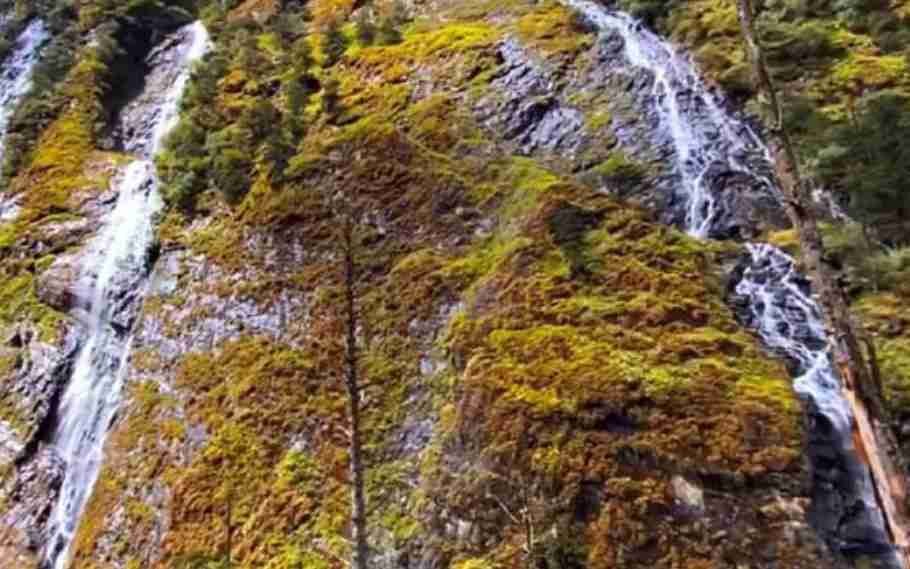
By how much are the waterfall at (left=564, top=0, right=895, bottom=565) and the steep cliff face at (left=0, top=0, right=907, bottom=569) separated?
2.9 inches

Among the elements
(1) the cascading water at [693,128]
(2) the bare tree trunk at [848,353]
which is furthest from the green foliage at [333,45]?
(2) the bare tree trunk at [848,353]

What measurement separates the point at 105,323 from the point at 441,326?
9142mm

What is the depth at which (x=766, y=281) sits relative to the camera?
14.2 meters

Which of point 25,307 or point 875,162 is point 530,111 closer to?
point 875,162

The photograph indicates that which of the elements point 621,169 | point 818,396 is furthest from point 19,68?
point 818,396

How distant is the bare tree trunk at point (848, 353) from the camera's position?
204 inches

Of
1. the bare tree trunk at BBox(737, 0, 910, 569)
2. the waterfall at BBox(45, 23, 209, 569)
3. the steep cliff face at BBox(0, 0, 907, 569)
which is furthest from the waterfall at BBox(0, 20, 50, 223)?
the bare tree trunk at BBox(737, 0, 910, 569)

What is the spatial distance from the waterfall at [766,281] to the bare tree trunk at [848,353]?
1.51 m

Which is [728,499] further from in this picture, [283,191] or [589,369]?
[283,191]

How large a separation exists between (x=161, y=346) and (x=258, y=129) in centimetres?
652

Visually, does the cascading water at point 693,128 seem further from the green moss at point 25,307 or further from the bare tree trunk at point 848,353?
the green moss at point 25,307

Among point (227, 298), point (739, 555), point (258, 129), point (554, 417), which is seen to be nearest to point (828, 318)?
point (739, 555)

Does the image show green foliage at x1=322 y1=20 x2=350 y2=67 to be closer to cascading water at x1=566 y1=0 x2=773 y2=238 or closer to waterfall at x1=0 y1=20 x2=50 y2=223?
cascading water at x1=566 y1=0 x2=773 y2=238

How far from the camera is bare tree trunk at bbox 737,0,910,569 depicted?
5176 mm
